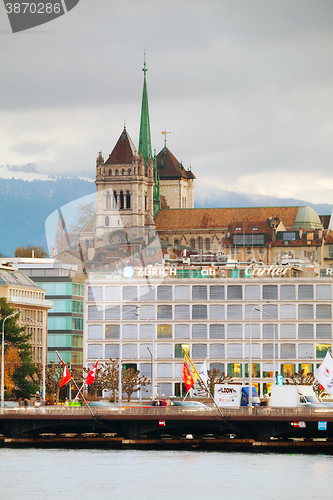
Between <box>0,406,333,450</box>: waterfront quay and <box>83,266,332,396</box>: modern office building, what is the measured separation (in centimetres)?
7074

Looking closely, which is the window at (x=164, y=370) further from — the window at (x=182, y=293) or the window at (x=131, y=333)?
the window at (x=182, y=293)

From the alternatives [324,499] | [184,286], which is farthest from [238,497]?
[184,286]

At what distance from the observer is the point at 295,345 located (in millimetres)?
179500

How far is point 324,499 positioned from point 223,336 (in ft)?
350

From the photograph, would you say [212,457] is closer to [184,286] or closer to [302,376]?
[302,376]

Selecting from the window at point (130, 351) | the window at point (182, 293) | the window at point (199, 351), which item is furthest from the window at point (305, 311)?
the window at point (130, 351)

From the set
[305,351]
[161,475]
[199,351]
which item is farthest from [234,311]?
[161,475]

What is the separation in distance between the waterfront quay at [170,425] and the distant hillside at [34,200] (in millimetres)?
17794

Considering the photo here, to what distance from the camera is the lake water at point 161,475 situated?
76.6 meters

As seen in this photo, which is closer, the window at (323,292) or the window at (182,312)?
the window at (323,292)

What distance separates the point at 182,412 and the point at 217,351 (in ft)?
262

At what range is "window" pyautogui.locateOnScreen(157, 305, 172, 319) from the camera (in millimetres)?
181750

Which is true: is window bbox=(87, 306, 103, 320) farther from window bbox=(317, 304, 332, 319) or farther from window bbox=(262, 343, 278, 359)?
window bbox=(317, 304, 332, 319)

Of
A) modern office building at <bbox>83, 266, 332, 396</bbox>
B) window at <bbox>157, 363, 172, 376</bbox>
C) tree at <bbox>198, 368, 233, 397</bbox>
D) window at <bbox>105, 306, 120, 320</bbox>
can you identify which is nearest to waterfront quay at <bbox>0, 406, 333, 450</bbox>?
tree at <bbox>198, 368, 233, 397</bbox>
